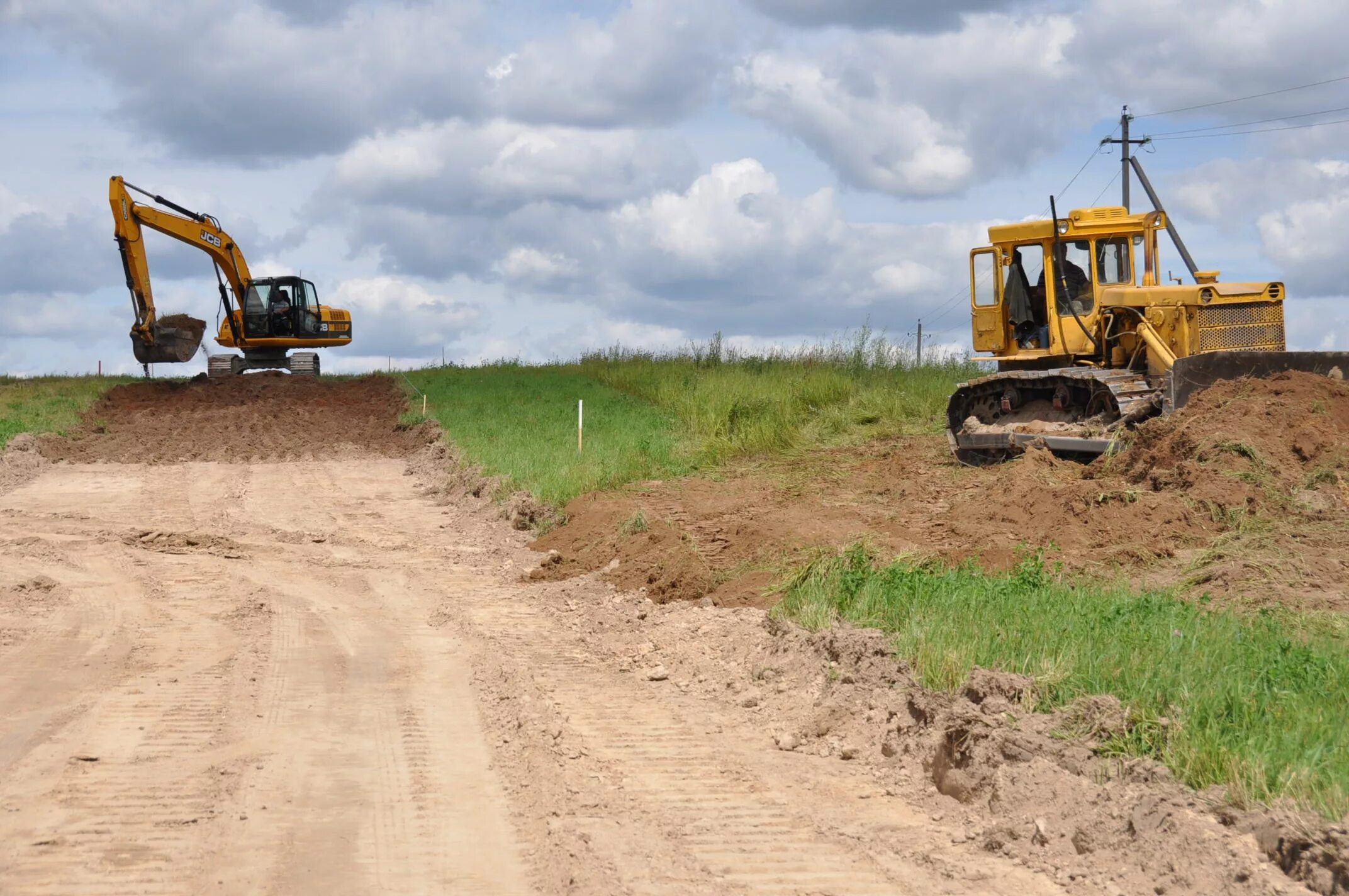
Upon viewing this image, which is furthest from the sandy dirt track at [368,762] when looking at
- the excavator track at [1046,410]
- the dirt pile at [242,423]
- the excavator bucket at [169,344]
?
the excavator bucket at [169,344]

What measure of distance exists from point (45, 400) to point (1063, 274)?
22.9 meters

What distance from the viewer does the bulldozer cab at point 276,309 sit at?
3388cm

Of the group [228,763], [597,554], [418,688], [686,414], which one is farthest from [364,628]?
[686,414]

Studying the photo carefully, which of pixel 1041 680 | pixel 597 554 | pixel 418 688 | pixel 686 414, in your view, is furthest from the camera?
pixel 686 414

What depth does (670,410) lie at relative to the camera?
25.2m

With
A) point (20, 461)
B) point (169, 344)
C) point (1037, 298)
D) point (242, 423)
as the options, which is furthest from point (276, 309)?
point (1037, 298)

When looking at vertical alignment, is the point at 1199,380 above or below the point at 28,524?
above

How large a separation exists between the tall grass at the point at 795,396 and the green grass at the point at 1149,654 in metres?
9.66

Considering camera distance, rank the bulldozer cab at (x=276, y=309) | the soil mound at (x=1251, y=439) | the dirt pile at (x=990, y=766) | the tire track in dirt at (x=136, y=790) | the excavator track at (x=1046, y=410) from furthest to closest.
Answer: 1. the bulldozer cab at (x=276, y=309)
2. the excavator track at (x=1046, y=410)
3. the soil mound at (x=1251, y=439)
4. the tire track in dirt at (x=136, y=790)
5. the dirt pile at (x=990, y=766)

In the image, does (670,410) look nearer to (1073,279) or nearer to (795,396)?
(795,396)

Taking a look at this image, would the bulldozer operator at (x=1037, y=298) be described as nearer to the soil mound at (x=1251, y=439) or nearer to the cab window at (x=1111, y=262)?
the cab window at (x=1111, y=262)

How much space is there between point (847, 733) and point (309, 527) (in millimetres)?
10639

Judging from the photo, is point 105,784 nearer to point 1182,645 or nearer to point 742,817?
point 742,817

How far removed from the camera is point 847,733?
22.8 feet
